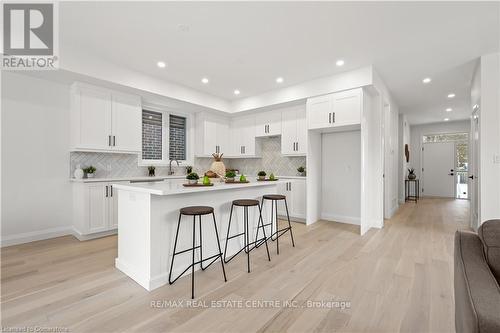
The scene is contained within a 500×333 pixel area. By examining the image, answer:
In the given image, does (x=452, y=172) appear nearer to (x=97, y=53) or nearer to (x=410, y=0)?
(x=410, y=0)

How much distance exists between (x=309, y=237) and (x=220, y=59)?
3.15 metres

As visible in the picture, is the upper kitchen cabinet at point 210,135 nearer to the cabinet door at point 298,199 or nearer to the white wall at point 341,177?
the cabinet door at point 298,199

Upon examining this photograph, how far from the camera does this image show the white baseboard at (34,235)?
3.34 m

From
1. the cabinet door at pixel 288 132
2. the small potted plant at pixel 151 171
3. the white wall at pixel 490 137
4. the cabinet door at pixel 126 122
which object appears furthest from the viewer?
the cabinet door at pixel 288 132

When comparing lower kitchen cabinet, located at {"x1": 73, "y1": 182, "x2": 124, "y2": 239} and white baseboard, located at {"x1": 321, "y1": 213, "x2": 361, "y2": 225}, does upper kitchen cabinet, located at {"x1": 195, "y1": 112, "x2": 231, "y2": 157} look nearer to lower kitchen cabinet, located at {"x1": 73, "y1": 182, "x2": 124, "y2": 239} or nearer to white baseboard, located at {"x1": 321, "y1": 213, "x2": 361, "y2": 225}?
lower kitchen cabinet, located at {"x1": 73, "y1": 182, "x2": 124, "y2": 239}

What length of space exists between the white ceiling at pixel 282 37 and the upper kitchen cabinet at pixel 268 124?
3.65 feet

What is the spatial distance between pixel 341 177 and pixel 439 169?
6253 millimetres

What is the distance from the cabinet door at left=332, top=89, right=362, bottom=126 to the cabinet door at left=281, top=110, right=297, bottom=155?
1041 mm

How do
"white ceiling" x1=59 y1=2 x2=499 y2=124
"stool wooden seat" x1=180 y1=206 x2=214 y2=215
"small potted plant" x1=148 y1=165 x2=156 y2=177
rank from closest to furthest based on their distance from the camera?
"stool wooden seat" x1=180 y1=206 x2=214 y2=215 < "white ceiling" x1=59 y1=2 x2=499 y2=124 < "small potted plant" x1=148 y1=165 x2=156 y2=177

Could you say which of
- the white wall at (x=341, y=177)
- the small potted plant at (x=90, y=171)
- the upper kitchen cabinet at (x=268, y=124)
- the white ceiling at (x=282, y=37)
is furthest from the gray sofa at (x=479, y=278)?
the small potted plant at (x=90, y=171)

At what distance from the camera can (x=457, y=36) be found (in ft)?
9.58

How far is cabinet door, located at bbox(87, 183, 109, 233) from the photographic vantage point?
12.0 ft

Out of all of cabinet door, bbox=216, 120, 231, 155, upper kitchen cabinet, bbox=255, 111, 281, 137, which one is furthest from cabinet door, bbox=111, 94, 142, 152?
upper kitchen cabinet, bbox=255, 111, 281, 137

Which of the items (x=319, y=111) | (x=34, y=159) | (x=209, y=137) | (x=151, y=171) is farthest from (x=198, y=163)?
(x=319, y=111)
